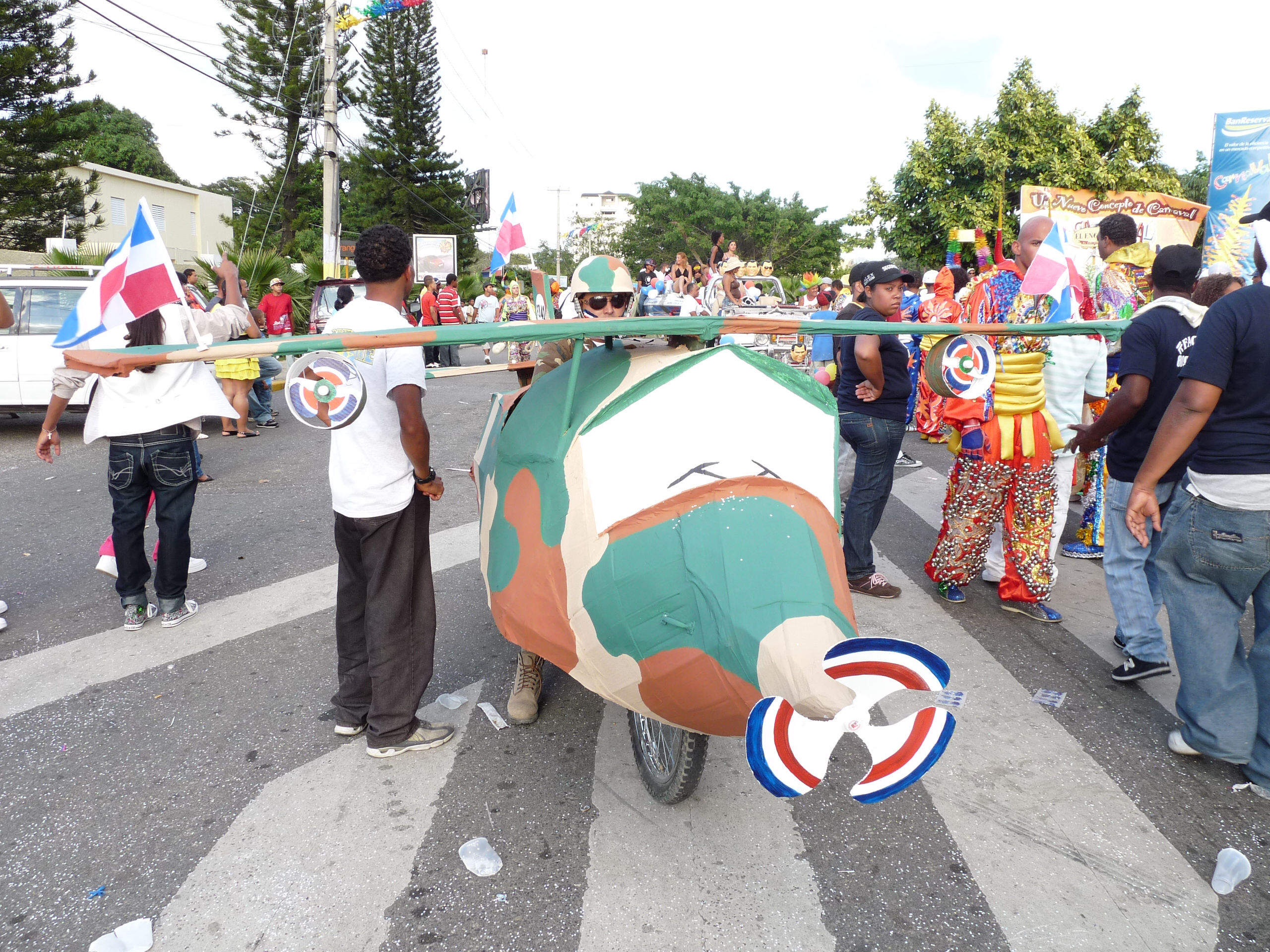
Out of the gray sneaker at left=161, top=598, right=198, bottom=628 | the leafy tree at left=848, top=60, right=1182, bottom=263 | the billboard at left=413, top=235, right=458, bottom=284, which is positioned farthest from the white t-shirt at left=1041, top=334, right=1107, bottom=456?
the billboard at left=413, top=235, right=458, bottom=284

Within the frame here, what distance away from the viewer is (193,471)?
430cm

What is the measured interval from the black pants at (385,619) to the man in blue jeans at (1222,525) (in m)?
2.79

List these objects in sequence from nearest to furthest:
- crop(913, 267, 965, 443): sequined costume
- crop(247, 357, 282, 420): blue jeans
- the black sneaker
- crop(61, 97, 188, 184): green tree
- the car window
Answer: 1. the black sneaker
2. crop(913, 267, 965, 443): sequined costume
3. the car window
4. crop(247, 357, 282, 420): blue jeans
5. crop(61, 97, 188, 184): green tree

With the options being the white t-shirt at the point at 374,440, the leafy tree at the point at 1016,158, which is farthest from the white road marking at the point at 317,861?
the leafy tree at the point at 1016,158

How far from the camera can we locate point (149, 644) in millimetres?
4160

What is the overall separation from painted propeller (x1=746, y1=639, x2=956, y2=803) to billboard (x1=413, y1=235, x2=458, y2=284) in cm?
2547

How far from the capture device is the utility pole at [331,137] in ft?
61.1

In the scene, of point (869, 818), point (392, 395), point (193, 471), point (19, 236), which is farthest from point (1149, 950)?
point (19, 236)

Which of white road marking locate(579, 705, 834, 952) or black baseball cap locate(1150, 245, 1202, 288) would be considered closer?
white road marking locate(579, 705, 834, 952)

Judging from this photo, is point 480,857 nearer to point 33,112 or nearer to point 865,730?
point 865,730

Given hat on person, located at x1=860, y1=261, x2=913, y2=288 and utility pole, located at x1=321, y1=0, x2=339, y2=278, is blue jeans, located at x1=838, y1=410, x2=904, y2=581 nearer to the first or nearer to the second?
hat on person, located at x1=860, y1=261, x2=913, y2=288

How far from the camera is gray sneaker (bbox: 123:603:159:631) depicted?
14.1ft

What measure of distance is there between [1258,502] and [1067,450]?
5.62 feet

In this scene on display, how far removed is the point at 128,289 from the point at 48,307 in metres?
7.48
